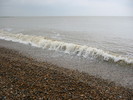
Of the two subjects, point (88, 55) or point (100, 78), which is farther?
point (88, 55)

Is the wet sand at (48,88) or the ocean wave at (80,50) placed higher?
the ocean wave at (80,50)

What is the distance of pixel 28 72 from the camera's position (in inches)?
297

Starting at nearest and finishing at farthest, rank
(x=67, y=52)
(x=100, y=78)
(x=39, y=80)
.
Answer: (x=39, y=80) → (x=100, y=78) → (x=67, y=52)

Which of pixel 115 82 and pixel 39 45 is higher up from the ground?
pixel 39 45

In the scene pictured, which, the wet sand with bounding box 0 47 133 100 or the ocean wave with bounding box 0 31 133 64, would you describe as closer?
the wet sand with bounding box 0 47 133 100

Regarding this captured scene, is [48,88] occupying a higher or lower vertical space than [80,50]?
lower

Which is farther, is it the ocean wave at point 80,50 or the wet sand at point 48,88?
the ocean wave at point 80,50

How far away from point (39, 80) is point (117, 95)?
3.88 m

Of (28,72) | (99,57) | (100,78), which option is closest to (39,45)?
(99,57)

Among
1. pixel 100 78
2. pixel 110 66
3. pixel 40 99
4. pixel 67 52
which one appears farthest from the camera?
pixel 67 52

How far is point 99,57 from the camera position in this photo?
40.9ft

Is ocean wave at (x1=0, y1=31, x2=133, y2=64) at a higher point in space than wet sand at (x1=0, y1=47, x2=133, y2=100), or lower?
higher

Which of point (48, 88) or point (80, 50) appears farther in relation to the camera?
point (80, 50)

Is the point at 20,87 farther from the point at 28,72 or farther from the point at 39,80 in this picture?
the point at 28,72
